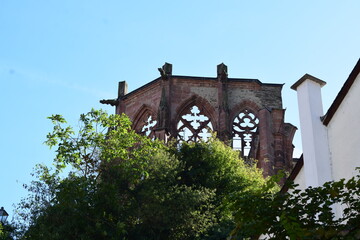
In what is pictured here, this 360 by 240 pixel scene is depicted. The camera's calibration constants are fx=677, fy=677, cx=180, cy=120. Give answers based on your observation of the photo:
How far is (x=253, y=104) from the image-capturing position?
3412 centimetres

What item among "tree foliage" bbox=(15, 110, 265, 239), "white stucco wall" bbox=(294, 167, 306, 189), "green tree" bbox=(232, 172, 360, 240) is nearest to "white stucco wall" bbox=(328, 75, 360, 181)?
"white stucco wall" bbox=(294, 167, 306, 189)

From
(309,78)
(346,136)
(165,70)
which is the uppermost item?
(165,70)

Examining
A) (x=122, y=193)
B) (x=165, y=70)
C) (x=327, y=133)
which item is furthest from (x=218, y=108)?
(x=327, y=133)

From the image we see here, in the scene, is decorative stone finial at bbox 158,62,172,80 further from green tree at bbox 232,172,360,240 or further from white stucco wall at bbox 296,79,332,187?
green tree at bbox 232,172,360,240

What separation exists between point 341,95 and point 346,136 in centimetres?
77

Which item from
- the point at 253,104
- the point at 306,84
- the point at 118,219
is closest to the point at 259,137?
the point at 253,104

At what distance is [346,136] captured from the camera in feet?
41.1

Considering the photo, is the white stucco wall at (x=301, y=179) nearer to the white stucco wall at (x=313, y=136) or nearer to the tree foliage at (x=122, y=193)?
the white stucco wall at (x=313, y=136)

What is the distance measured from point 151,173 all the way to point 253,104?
1272 cm

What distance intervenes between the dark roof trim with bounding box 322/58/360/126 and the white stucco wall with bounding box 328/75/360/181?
0.17 feet

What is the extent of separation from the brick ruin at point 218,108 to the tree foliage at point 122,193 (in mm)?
7773

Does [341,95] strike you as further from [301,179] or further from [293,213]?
[293,213]

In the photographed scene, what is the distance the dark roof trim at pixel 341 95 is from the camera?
39.9ft

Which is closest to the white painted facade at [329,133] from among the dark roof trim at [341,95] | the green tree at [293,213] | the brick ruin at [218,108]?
the dark roof trim at [341,95]
